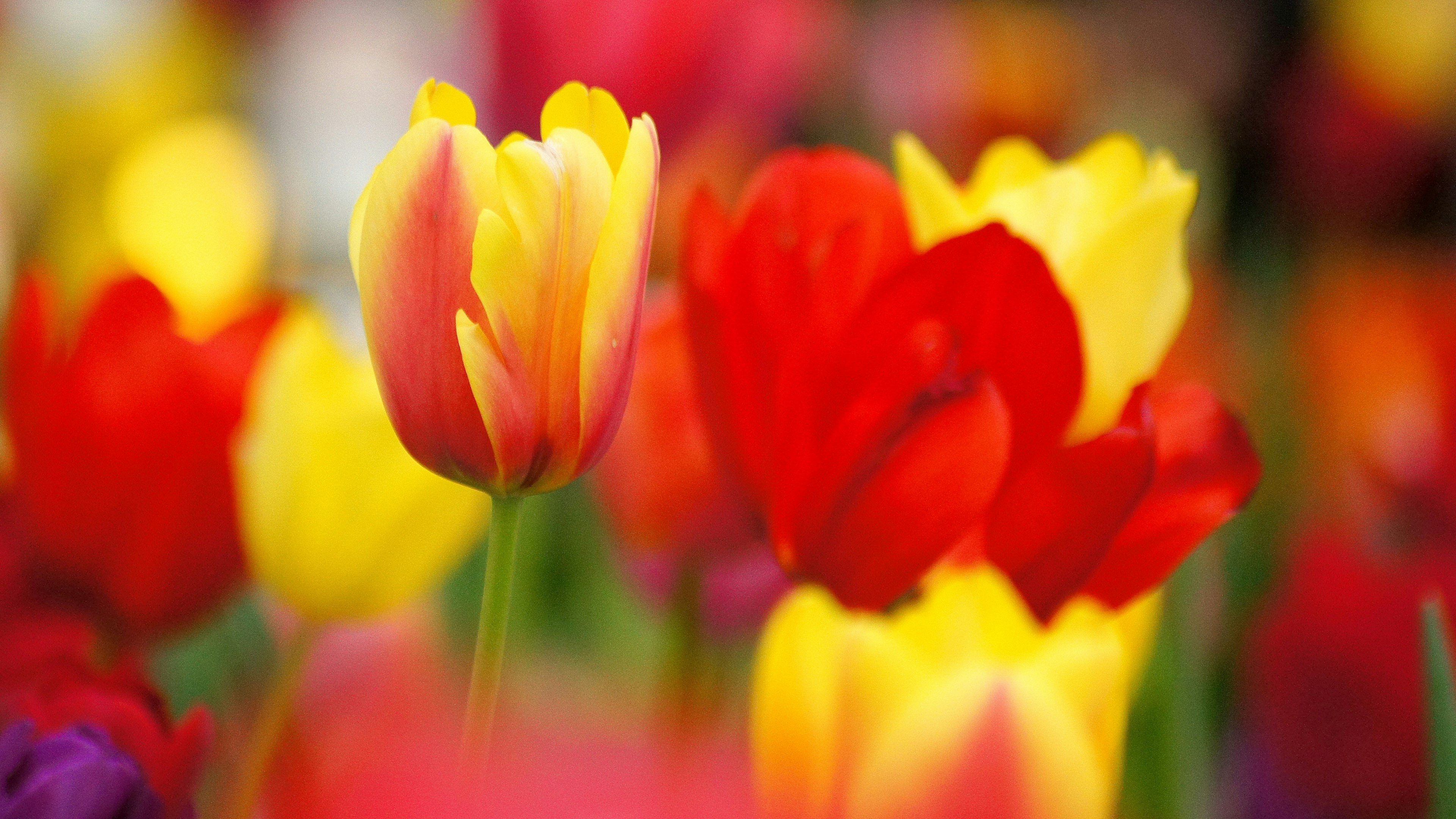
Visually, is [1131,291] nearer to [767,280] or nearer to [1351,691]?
[767,280]

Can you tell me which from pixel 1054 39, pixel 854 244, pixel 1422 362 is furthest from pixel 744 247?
pixel 1054 39

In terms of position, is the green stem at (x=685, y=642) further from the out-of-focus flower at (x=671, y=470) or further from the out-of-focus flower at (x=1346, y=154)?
the out-of-focus flower at (x=1346, y=154)

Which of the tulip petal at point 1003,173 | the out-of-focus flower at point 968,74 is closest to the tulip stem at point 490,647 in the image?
the tulip petal at point 1003,173

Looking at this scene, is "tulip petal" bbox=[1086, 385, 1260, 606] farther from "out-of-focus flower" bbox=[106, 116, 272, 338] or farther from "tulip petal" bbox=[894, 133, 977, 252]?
"out-of-focus flower" bbox=[106, 116, 272, 338]

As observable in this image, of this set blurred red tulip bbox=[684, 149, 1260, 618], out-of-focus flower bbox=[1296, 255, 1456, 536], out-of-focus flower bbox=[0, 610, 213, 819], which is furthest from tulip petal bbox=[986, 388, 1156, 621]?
out-of-focus flower bbox=[1296, 255, 1456, 536]

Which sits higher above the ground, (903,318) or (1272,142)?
(903,318)

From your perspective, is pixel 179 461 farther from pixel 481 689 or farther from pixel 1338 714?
pixel 1338 714
